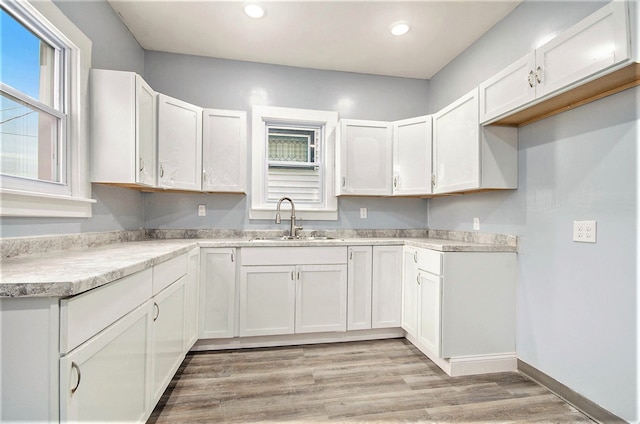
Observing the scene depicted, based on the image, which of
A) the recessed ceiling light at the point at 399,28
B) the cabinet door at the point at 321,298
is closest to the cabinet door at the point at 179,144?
the cabinet door at the point at 321,298

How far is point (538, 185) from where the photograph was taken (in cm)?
197

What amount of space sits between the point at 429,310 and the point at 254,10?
107 inches

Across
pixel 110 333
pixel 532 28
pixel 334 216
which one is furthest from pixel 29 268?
pixel 532 28

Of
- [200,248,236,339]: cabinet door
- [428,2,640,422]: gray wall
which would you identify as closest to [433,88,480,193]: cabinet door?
[428,2,640,422]: gray wall

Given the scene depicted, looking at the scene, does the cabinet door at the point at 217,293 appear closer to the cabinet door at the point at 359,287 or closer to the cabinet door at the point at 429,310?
the cabinet door at the point at 359,287

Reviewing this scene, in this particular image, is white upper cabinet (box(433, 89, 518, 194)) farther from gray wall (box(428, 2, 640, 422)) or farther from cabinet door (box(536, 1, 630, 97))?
cabinet door (box(536, 1, 630, 97))

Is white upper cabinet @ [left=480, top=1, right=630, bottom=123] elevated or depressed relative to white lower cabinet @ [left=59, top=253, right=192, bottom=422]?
elevated

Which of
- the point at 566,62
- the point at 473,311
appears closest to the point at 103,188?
the point at 473,311

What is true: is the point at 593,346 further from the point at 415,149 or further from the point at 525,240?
the point at 415,149

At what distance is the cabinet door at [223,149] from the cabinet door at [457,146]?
186 centimetres

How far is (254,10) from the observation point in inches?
87.3

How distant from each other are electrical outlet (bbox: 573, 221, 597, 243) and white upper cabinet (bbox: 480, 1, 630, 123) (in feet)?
2.39

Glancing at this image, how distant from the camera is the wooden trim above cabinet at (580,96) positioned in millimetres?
1368

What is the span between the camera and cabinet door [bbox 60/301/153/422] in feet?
2.86
